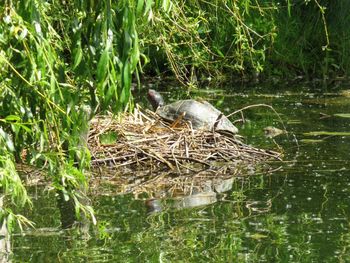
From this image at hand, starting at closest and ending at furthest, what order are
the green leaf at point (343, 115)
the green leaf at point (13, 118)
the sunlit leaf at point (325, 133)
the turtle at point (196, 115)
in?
1. the green leaf at point (13, 118)
2. the turtle at point (196, 115)
3. the sunlit leaf at point (325, 133)
4. the green leaf at point (343, 115)

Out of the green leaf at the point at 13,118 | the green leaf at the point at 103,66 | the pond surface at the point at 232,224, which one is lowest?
the pond surface at the point at 232,224

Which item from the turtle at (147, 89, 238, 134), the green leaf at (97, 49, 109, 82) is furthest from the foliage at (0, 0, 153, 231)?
the turtle at (147, 89, 238, 134)

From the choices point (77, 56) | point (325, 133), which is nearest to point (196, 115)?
point (325, 133)

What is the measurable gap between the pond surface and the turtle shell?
2.06ft

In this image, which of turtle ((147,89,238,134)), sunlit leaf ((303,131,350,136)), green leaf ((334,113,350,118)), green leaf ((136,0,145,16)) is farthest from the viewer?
green leaf ((334,113,350,118))

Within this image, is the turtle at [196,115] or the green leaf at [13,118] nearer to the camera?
the green leaf at [13,118]

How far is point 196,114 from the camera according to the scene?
10.1 meters

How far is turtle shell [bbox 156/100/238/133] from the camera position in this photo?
985 cm

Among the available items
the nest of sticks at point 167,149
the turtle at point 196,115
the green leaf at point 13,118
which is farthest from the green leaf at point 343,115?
the green leaf at point 13,118

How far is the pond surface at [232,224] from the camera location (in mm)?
5855

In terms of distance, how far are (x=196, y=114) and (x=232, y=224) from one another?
351cm

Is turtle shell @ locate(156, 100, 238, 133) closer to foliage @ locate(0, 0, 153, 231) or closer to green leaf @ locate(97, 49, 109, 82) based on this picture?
foliage @ locate(0, 0, 153, 231)

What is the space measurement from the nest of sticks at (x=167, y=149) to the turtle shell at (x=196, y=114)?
29 cm

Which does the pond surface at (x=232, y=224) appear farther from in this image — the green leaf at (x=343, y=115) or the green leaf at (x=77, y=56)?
the green leaf at (x=343, y=115)
